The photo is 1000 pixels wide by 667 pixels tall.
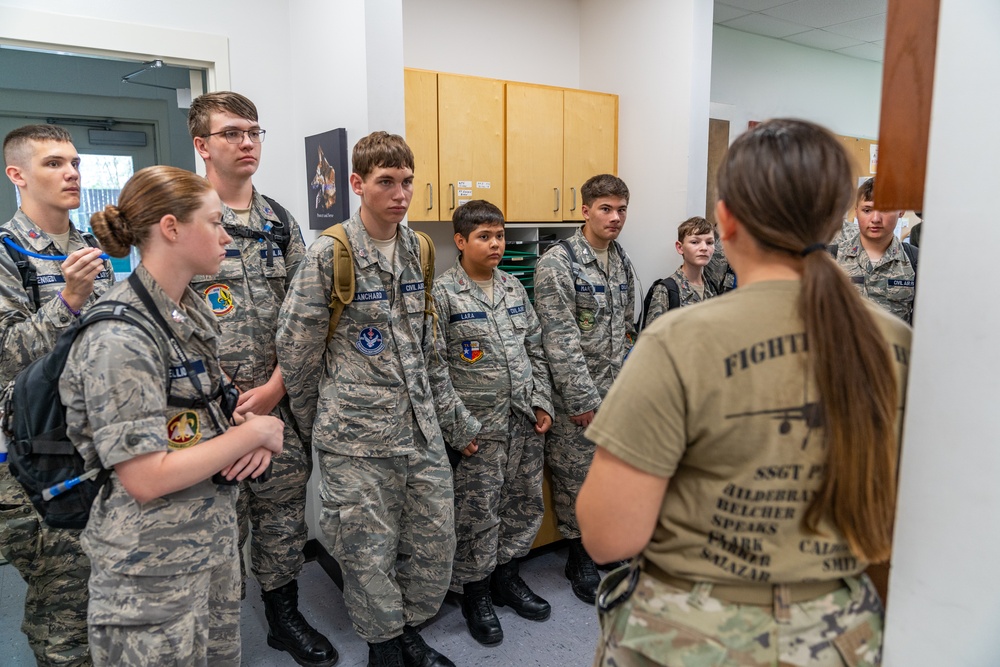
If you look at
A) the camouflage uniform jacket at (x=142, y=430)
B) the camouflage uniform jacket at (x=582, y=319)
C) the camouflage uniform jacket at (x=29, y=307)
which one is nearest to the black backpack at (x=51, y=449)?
the camouflage uniform jacket at (x=142, y=430)

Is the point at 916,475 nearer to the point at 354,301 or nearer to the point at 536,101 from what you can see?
the point at 354,301

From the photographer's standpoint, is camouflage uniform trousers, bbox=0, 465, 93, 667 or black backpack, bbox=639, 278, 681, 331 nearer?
camouflage uniform trousers, bbox=0, 465, 93, 667

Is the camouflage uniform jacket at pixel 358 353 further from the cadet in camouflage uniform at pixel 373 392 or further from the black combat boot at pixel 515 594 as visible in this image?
the black combat boot at pixel 515 594

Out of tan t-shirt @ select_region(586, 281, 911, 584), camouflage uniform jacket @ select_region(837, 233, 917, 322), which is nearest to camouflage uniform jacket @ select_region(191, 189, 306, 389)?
tan t-shirt @ select_region(586, 281, 911, 584)

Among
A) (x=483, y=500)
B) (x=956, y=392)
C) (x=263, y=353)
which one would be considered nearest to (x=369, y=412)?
(x=263, y=353)

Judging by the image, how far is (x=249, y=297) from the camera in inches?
84.4

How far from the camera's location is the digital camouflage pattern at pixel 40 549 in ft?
6.18

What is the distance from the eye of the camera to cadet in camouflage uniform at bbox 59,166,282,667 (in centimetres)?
121

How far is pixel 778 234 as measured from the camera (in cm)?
82

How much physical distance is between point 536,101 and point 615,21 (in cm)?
80

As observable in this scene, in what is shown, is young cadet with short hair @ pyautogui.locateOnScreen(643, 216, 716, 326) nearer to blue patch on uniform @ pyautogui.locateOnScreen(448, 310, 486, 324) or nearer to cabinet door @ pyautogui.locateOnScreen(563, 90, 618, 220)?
cabinet door @ pyautogui.locateOnScreen(563, 90, 618, 220)

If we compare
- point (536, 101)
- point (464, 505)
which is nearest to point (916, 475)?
point (464, 505)

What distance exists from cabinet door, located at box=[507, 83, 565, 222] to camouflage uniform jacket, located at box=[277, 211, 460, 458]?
138 cm

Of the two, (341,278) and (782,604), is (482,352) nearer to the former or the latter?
(341,278)
